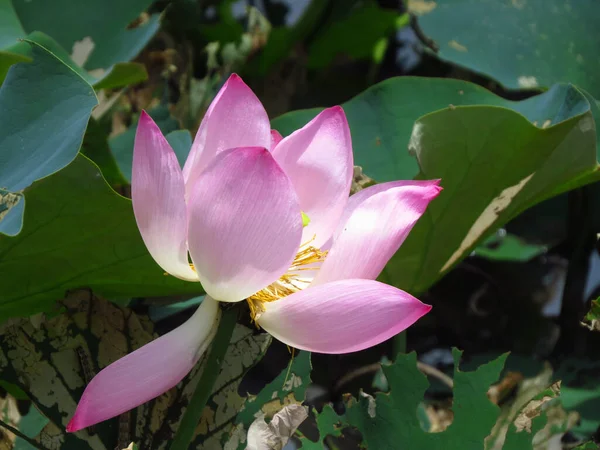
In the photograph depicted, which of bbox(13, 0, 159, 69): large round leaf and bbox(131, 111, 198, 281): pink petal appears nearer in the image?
bbox(131, 111, 198, 281): pink petal

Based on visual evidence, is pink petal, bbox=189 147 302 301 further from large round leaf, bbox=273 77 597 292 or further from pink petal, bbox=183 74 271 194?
large round leaf, bbox=273 77 597 292

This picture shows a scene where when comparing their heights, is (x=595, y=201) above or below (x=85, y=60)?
below

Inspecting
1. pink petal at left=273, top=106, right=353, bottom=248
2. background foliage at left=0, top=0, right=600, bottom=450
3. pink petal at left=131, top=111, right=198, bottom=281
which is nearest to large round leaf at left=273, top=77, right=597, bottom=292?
background foliage at left=0, top=0, right=600, bottom=450

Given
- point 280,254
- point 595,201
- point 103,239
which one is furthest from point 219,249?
point 595,201

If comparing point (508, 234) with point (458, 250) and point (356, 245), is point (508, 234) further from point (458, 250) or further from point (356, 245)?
point (356, 245)

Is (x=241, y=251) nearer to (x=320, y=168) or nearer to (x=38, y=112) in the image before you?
(x=320, y=168)

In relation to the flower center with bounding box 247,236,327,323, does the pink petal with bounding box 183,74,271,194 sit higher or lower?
higher

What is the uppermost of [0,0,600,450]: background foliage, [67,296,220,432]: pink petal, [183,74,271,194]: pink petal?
[183,74,271,194]: pink petal

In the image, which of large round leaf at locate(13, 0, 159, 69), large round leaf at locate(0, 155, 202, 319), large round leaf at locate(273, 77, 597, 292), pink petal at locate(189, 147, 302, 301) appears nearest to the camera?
pink petal at locate(189, 147, 302, 301)
